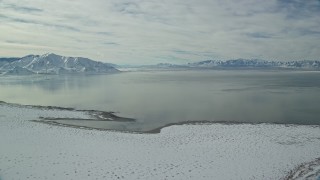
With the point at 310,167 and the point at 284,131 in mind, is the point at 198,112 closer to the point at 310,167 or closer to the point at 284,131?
the point at 284,131

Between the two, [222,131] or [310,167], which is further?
[222,131]

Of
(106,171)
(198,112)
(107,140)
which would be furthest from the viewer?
(198,112)

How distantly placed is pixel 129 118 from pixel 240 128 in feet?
44.0

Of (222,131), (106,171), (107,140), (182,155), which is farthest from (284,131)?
(106,171)

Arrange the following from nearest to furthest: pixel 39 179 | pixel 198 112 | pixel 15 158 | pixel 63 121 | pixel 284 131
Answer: pixel 39 179 → pixel 15 158 → pixel 284 131 → pixel 63 121 → pixel 198 112

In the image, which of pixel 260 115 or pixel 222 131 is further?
pixel 260 115

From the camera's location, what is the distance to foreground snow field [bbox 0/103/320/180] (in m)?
17.0

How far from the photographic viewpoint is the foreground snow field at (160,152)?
17047 millimetres

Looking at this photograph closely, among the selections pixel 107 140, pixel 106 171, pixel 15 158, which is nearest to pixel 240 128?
pixel 107 140

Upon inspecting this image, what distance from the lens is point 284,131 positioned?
26938 millimetres

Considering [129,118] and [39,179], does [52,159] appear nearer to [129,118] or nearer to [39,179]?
[39,179]

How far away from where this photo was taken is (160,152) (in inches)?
827

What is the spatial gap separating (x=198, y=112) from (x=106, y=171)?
23036 millimetres

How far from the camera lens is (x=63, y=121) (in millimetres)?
33688
